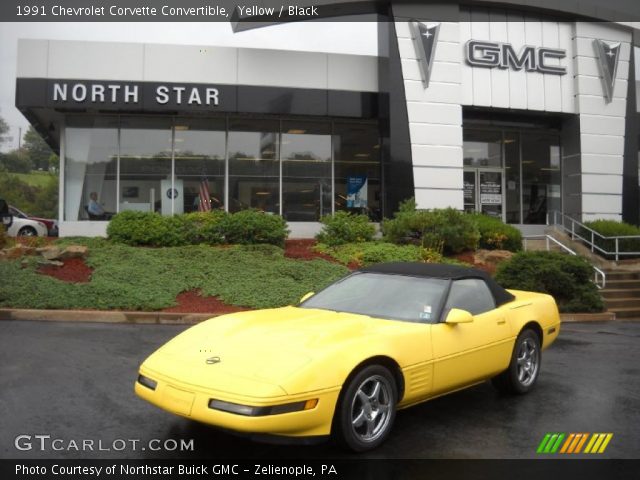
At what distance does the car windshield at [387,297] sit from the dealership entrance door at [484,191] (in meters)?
15.5

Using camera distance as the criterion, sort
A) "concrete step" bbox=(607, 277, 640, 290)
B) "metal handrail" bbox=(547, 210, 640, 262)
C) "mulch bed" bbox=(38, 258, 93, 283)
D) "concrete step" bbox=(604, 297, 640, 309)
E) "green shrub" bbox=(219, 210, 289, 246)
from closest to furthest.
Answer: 1. "mulch bed" bbox=(38, 258, 93, 283)
2. "concrete step" bbox=(604, 297, 640, 309)
3. "concrete step" bbox=(607, 277, 640, 290)
4. "green shrub" bbox=(219, 210, 289, 246)
5. "metal handrail" bbox=(547, 210, 640, 262)

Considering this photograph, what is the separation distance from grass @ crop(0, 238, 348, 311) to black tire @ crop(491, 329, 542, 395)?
5063 millimetres

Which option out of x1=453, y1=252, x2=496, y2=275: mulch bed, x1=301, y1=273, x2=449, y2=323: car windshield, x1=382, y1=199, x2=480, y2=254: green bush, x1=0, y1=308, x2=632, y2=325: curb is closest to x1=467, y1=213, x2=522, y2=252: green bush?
x1=382, y1=199, x2=480, y2=254: green bush

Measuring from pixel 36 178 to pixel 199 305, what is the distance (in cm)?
6519

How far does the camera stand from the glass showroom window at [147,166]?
57.5ft

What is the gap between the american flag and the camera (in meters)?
17.8

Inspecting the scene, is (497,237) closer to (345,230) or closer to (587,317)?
(345,230)

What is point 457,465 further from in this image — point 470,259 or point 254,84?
point 254,84

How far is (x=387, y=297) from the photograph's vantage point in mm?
5062

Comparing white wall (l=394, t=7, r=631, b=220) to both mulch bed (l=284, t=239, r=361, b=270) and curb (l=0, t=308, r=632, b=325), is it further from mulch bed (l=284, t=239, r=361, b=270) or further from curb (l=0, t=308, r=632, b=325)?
curb (l=0, t=308, r=632, b=325)

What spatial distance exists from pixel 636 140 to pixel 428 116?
7.79m

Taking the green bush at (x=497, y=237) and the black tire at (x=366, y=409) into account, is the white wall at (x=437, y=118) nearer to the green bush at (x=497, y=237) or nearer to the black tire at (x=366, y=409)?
the green bush at (x=497, y=237)

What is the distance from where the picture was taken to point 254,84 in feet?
55.4

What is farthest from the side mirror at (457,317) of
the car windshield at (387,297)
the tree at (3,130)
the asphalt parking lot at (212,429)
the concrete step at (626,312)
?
the tree at (3,130)
